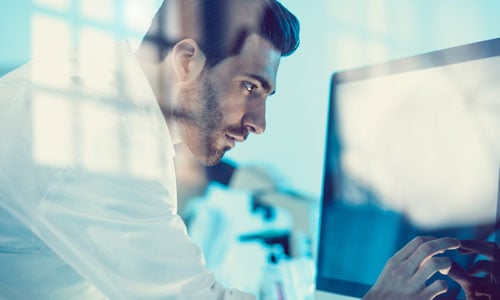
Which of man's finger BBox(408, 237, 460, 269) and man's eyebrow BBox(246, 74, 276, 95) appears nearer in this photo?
man's finger BBox(408, 237, 460, 269)

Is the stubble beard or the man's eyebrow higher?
the man's eyebrow

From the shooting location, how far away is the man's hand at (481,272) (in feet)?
2.30

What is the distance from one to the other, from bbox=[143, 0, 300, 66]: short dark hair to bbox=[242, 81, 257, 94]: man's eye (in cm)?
6

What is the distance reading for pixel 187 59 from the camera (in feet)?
3.19

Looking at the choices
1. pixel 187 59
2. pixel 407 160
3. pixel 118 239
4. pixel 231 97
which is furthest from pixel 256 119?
pixel 118 239

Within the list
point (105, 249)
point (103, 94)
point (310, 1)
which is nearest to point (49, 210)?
point (105, 249)

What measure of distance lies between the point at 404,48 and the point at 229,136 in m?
0.41

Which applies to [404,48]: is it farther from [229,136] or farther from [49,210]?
[49,210]

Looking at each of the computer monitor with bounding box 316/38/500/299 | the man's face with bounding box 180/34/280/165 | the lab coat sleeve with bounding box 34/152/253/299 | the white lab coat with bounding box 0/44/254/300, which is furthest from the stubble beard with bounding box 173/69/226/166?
the lab coat sleeve with bounding box 34/152/253/299

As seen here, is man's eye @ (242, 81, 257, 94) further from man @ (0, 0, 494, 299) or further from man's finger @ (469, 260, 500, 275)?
man's finger @ (469, 260, 500, 275)

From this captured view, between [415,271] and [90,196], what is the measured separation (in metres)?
0.48

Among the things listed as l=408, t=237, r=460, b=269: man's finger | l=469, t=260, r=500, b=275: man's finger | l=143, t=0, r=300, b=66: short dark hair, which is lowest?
l=469, t=260, r=500, b=275: man's finger

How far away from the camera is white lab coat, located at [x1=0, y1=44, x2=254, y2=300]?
0.67 meters

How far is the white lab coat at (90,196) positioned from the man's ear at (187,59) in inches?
4.8
